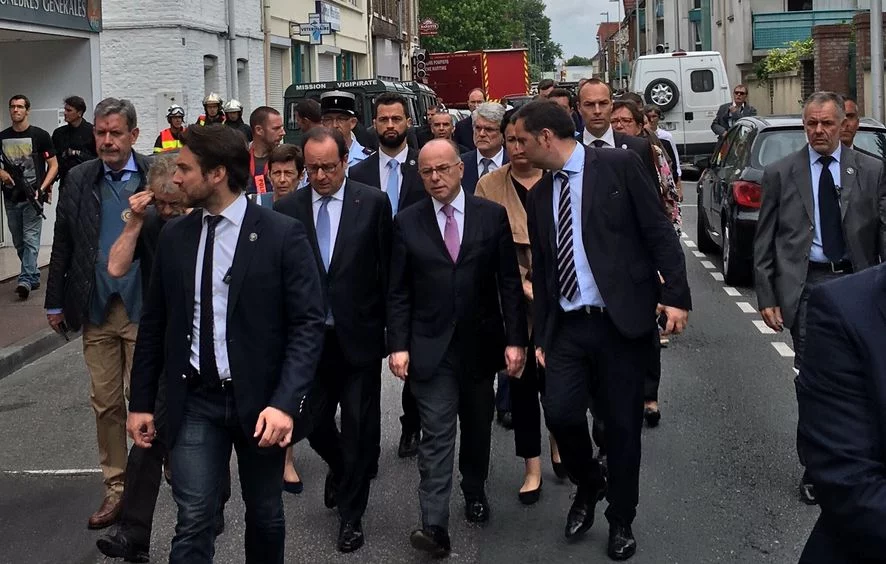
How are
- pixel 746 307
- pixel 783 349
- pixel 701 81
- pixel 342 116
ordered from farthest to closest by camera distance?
pixel 701 81
pixel 746 307
pixel 783 349
pixel 342 116

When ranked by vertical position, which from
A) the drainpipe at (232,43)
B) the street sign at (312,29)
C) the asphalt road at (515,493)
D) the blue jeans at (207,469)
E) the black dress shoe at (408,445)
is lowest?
the asphalt road at (515,493)

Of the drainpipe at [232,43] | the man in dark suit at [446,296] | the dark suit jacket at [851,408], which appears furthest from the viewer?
the drainpipe at [232,43]

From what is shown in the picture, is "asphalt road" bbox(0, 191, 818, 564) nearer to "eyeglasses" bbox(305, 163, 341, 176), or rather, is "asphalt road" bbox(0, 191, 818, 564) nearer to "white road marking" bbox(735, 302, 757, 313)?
"eyeglasses" bbox(305, 163, 341, 176)

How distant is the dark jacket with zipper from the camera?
5.90m

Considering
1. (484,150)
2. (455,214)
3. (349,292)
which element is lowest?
(349,292)

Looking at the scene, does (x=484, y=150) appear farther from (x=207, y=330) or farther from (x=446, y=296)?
(x=207, y=330)

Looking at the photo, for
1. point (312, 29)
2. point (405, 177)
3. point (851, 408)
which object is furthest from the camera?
point (312, 29)

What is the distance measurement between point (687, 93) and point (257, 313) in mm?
25954

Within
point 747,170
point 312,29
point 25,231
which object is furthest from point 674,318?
point 312,29

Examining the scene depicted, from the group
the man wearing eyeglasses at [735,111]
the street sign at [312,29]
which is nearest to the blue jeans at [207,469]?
the man wearing eyeglasses at [735,111]

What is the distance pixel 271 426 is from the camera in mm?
4078

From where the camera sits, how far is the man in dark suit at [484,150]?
7293mm

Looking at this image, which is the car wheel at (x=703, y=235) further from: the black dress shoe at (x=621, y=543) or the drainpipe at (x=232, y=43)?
the drainpipe at (x=232, y=43)

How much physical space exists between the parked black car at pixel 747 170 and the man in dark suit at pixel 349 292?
267 inches
